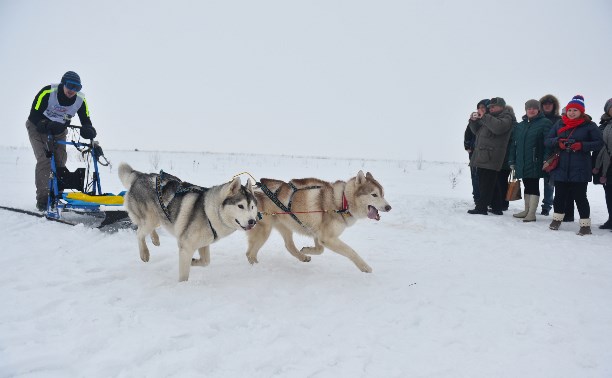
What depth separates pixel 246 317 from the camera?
2785mm

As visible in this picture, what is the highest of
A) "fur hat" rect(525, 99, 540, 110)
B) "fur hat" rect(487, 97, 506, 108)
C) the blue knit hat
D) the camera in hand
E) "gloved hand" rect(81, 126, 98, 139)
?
"fur hat" rect(487, 97, 506, 108)

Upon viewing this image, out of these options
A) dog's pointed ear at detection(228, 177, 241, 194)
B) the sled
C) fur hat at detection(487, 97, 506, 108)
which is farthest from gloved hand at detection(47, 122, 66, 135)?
fur hat at detection(487, 97, 506, 108)

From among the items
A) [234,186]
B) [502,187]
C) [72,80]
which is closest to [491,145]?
[502,187]

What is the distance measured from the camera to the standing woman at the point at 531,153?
6.55m

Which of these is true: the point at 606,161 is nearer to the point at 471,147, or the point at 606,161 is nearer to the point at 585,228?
the point at 585,228

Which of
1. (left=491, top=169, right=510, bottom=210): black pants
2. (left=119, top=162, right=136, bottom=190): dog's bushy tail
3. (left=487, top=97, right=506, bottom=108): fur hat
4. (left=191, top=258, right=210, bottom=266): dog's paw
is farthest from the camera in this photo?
(left=491, top=169, right=510, bottom=210): black pants

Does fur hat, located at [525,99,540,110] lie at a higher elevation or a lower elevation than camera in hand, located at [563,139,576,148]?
higher

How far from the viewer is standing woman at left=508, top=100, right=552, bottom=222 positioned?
6.55 meters

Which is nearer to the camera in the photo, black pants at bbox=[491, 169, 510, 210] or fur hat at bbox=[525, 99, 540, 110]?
fur hat at bbox=[525, 99, 540, 110]

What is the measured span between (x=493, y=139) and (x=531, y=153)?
28.4 inches

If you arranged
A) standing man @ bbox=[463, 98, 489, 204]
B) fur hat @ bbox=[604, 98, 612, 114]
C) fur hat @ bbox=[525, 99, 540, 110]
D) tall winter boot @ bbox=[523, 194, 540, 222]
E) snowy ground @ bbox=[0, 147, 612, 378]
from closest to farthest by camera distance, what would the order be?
1. snowy ground @ bbox=[0, 147, 612, 378]
2. fur hat @ bbox=[604, 98, 612, 114]
3. tall winter boot @ bbox=[523, 194, 540, 222]
4. fur hat @ bbox=[525, 99, 540, 110]
5. standing man @ bbox=[463, 98, 489, 204]

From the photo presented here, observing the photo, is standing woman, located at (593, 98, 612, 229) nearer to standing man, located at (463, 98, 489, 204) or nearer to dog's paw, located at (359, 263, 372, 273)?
standing man, located at (463, 98, 489, 204)

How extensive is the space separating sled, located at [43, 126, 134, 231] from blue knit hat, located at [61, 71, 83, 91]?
61cm

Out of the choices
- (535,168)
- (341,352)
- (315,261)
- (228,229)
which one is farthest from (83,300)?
(535,168)
